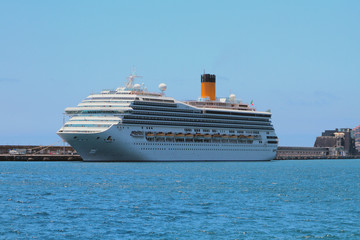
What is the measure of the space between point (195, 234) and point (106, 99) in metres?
61.1

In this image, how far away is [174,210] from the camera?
34969mm

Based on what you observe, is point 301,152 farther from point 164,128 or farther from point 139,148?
point 139,148

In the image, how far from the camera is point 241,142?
10444 cm

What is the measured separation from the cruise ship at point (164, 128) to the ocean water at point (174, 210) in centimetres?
2945

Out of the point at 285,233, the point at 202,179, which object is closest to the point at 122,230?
the point at 285,233

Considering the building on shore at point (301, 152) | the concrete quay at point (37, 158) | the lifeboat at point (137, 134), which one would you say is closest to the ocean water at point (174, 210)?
the lifeboat at point (137, 134)

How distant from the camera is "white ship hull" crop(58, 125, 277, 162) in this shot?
270 feet

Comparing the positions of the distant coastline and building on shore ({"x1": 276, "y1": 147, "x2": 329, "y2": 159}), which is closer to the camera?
the distant coastline

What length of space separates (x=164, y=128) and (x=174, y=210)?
56758 mm

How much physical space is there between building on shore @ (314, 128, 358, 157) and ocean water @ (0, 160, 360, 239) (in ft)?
449

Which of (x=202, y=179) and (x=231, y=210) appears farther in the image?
(x=202, y=179)

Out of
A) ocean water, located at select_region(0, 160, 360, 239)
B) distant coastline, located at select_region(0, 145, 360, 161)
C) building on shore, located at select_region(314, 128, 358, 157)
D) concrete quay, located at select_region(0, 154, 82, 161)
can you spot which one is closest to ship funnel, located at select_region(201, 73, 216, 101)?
distant coastline, located at select_region(0, 145, 360, 161)

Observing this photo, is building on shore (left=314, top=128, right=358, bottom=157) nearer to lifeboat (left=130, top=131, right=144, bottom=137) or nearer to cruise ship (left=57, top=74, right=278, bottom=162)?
cruise ship (left=57, top=74, right=278, bottom=162)

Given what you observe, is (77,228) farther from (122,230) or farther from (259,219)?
(259,219)
